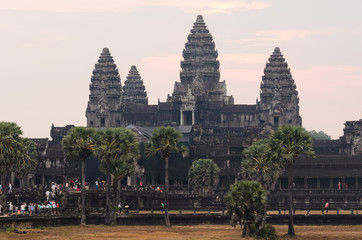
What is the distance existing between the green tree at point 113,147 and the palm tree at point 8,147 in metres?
9.54

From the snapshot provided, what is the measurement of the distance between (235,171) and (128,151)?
218 feet

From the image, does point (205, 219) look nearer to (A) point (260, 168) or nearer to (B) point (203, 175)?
(A) point (260, 168)

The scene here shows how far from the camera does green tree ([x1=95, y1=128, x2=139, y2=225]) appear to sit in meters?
126

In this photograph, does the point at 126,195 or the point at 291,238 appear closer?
the point at 291,238

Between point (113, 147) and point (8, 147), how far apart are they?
14.6m

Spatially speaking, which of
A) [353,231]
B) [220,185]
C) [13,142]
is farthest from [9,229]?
[220,185]

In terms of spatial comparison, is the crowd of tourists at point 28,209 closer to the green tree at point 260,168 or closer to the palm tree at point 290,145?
the palm tree at point 290,145

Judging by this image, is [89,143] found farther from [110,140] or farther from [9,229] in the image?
[9,229]

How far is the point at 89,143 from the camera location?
402ft

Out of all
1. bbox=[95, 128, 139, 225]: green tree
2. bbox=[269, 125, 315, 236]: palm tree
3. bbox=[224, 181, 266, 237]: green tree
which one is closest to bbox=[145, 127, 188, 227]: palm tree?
bbox=[95, 128, 139, 225]: green tree

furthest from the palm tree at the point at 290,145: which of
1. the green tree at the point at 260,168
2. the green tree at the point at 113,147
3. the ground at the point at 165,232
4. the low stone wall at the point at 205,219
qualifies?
the green tree at the point at 260,168

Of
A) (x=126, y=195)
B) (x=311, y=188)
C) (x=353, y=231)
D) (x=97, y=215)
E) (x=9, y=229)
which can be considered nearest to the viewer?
(x=9, y=229)

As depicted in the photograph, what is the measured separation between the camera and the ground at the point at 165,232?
107750 mm

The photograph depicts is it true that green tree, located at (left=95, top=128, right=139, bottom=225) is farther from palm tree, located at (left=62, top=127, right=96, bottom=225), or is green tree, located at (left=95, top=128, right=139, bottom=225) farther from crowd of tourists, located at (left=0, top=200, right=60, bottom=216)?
crowd of tourists, located at (left=0, top=200, right=60, bottom=216)
